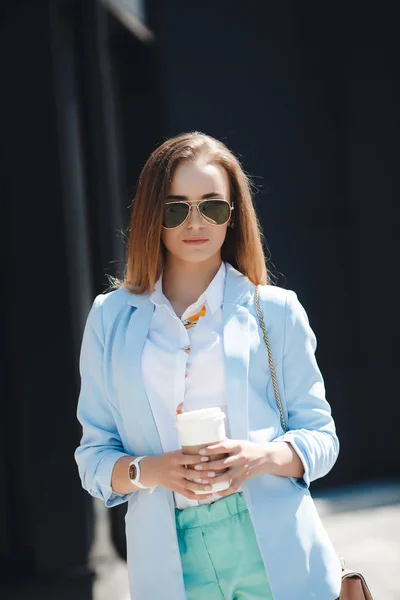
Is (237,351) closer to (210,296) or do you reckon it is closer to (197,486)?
(210,296)

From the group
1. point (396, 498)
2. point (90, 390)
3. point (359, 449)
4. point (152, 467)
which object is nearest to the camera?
point (152, 467)

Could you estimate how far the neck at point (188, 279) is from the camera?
249 centimetres

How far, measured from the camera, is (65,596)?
4.43 meters

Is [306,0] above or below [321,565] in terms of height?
above

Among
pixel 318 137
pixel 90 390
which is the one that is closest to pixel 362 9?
pixel 318 137

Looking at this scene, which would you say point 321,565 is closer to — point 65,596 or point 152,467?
point 152,467

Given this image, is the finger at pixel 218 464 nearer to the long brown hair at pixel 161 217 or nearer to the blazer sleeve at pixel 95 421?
the blazer sleeve at pixel 95 421

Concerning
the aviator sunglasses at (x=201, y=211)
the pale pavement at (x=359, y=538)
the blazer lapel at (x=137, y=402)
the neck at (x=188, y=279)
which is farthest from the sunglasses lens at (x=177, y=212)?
the pale pavement at (x=359, y=538)

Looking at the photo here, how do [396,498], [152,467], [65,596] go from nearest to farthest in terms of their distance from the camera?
[152,467] < [65,596] < [396,498]

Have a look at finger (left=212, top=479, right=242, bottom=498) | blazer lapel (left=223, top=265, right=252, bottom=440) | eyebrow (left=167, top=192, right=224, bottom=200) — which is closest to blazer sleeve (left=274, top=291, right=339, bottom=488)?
blazer lapel (left=223, top=265, right=252, bottom=440)

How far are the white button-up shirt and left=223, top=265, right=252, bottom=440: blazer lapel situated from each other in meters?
0.03

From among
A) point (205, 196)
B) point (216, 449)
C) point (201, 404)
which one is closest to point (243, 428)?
point (201, 404)

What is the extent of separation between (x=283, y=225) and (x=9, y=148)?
257 cm

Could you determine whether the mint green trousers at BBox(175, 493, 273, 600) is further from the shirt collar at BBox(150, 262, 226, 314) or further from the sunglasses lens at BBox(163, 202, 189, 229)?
the sunglasses lens at BBox(163, 202, 189, 229)
